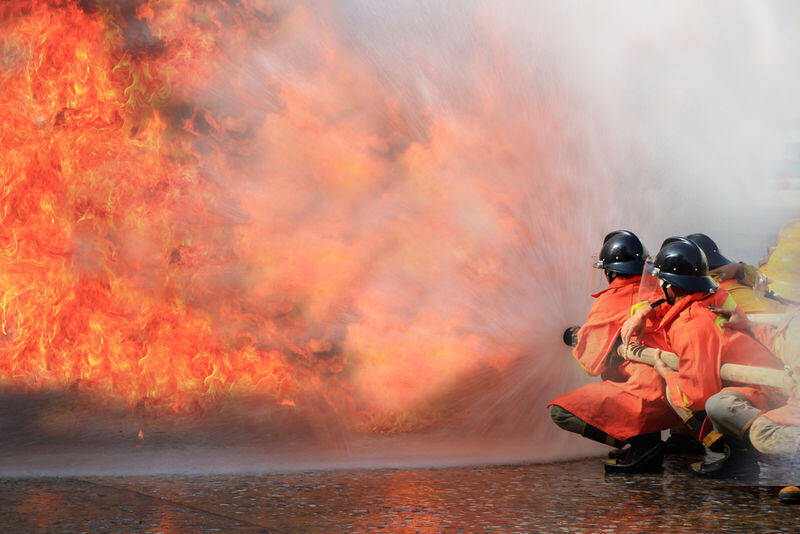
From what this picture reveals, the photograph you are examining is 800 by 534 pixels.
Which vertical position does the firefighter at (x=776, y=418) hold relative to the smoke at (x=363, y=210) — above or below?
below

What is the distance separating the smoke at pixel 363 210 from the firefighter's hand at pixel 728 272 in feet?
2.67

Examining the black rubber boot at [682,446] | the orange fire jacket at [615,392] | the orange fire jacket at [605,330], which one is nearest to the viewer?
the orange fire jacket at [615,392]

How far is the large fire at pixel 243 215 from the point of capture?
20.1 feet

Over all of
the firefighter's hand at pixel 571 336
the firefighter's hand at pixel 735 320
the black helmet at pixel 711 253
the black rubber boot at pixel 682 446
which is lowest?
the black rubber boot at pixel 682 446

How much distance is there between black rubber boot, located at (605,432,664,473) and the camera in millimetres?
5129

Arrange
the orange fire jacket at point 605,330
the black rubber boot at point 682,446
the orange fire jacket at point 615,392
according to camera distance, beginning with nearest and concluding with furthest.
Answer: the orange fire jacket at point 615,392 < the orange fire jacket at point 605,330 < the black rubber boot at point 682,446

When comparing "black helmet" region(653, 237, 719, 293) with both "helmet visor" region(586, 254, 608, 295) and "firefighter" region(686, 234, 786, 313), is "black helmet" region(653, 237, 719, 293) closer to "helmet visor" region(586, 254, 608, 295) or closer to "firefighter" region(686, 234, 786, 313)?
"helmet visor" region(586, 254, 608, 295)

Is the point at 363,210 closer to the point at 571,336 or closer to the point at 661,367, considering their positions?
the point at 571,336

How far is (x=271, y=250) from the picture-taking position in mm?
6473

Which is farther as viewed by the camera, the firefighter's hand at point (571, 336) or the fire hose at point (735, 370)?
the firefighter's hand at point (571, 336)

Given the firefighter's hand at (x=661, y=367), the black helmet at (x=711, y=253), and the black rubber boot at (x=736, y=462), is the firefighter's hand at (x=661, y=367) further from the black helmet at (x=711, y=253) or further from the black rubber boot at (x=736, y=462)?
the black helmet at (x=711, y=253)

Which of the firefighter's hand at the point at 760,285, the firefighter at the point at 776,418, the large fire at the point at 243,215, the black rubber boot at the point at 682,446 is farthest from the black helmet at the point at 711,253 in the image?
the firefighter at the point at 776,418

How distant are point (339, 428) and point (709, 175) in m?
4.98

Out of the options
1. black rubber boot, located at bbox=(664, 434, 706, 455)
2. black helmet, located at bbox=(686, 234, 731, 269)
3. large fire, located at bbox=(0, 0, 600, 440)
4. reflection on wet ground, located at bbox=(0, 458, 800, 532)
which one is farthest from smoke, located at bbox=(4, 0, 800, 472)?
reflection on wet ground, located at bbox=(0, 458, 800, 532)
